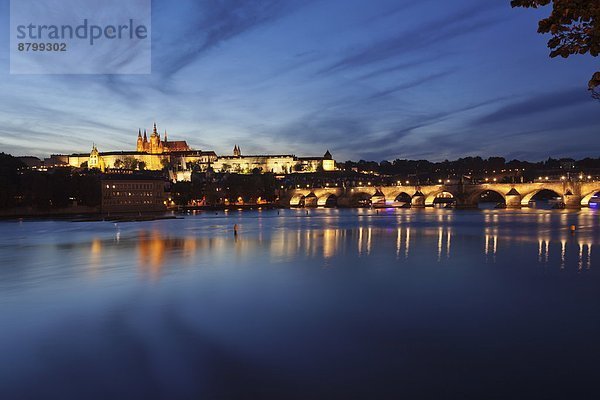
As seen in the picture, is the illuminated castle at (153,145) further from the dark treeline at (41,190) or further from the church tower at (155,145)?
the dark treeline at (41,190)

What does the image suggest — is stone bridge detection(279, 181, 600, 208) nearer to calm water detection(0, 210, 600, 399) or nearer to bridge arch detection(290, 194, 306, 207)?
bridge arch detection(290, 194, 306, 207)

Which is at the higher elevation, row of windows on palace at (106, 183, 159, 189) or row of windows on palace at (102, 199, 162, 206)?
row of windows on palace at (106, 183, 159, 189)

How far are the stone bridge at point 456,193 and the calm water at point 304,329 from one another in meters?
61.5

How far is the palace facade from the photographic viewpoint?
169m

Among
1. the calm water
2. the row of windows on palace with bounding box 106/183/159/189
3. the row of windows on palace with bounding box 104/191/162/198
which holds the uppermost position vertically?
the row of windows on palace with bounding box 106/183/159/189

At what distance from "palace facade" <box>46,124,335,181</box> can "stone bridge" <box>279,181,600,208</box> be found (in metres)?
50.6

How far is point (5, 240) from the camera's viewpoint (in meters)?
38.7

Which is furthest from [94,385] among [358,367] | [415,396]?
[415,396]

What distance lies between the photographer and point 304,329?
37.2ft

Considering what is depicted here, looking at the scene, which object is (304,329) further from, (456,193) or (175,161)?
(175,161)

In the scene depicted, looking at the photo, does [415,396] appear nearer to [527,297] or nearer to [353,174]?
[527,297]

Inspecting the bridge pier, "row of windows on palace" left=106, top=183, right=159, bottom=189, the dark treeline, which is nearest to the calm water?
the dark treeline

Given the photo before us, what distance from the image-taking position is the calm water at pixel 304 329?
26.5 ft

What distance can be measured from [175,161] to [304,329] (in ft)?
568
